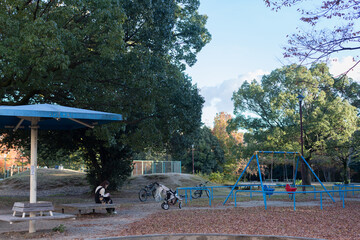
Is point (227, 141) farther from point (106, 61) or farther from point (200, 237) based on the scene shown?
point (200, 237)

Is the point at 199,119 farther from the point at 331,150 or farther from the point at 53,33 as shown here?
the point at 331,150

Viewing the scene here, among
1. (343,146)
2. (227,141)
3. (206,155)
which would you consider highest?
(227,141)

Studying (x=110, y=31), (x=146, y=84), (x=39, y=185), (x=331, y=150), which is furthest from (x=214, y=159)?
(x=110, y=31)

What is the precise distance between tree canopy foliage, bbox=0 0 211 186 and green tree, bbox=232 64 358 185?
12914 millimetres

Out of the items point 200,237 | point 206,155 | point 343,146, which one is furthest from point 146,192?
point 206,155

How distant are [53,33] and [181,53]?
34.0 ft

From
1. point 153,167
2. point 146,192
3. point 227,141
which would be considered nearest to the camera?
point 146,192

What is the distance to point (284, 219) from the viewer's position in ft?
37.9

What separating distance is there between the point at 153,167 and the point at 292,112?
14016mm

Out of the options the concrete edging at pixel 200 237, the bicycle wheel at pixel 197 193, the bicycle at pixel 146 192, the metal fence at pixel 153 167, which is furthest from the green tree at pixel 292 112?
the concrete edging at pixel 200 237

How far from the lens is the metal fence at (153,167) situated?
38.2m

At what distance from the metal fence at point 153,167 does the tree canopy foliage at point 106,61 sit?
586 inches

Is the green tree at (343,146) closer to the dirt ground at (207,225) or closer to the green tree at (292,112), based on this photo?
the green tree at (292,112)

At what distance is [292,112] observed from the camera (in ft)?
108
